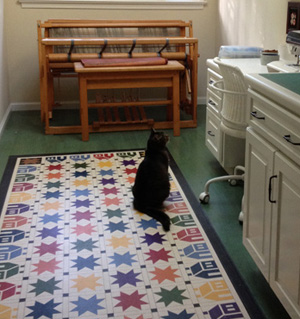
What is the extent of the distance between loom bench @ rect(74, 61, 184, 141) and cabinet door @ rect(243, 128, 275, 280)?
7.93 feet

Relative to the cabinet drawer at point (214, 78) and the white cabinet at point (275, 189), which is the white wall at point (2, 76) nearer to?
the cabinet drawer at point (214, 78)

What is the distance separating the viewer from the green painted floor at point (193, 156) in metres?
2.60

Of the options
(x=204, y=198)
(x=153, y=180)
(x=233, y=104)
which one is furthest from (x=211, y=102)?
(x=153, y=180)

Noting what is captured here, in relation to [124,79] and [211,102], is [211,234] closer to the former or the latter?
[211,102]

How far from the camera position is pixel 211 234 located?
302 cm

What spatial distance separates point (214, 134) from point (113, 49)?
→ 1.80 meters

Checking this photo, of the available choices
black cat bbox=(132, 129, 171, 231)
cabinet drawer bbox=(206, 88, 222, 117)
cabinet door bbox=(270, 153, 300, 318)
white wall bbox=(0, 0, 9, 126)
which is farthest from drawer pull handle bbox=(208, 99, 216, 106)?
white wall bbox=(0, 0, 9, 126)

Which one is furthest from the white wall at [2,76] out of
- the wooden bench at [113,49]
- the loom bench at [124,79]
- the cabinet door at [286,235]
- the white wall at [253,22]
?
the cabinet door at [286,235]

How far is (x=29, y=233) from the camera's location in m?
3.08

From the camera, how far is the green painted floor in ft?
8.53

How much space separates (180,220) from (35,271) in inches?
36.6

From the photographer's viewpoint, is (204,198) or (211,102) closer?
(204,198)

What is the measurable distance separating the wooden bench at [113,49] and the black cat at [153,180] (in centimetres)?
150

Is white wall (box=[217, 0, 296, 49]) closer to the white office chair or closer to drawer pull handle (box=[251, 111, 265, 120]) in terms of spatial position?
the white office chair
